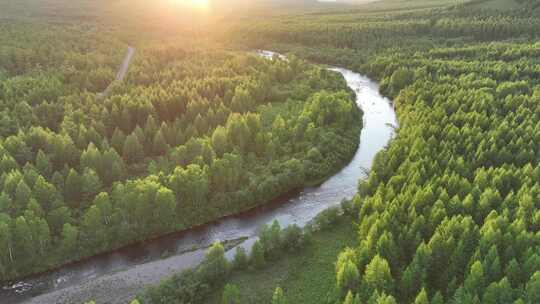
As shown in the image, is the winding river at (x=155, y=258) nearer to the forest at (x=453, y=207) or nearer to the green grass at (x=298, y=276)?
the green grass at (x=298, y=276)

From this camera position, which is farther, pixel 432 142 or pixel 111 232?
pixel 432 142

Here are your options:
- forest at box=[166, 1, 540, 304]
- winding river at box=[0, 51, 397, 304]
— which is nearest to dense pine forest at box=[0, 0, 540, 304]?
forest at box=[166, 1, 540, 304]

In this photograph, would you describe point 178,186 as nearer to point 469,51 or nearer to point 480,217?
point 480,217

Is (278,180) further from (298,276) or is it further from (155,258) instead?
(155,258)

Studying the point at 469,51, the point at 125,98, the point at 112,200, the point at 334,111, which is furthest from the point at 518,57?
the point at 112,200

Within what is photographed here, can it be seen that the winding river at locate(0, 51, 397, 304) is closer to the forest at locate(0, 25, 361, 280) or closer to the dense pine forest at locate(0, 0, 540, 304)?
the forest at locate(0, 25, 361, 280)

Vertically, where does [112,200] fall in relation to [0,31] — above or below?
below
